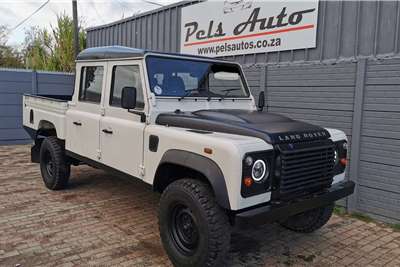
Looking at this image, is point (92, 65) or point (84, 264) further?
point (92, 65)

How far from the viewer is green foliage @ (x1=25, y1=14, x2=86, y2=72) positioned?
15.3m

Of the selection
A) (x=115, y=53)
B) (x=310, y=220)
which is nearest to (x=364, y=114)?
(x=310, y=220)

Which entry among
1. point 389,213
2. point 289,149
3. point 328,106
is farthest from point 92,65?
point 389,213

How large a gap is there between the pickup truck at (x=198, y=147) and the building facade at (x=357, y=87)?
131cm

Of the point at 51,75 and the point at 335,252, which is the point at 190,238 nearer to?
the point at 335,252

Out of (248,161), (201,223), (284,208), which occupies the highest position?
(248,161)

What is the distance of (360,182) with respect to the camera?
5.07 metres

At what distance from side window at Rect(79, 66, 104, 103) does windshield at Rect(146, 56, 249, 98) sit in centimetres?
100

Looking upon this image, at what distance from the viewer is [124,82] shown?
4.19 metres

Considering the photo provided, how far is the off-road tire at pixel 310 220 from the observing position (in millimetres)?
4023

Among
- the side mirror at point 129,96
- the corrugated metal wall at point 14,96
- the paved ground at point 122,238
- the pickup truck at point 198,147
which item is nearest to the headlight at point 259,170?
the pickup truck at point 198,147

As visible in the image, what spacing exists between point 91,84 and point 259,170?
2897 millimetres

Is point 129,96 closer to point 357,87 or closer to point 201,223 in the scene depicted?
point 201,223

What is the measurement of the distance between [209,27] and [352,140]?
3.76 metres
